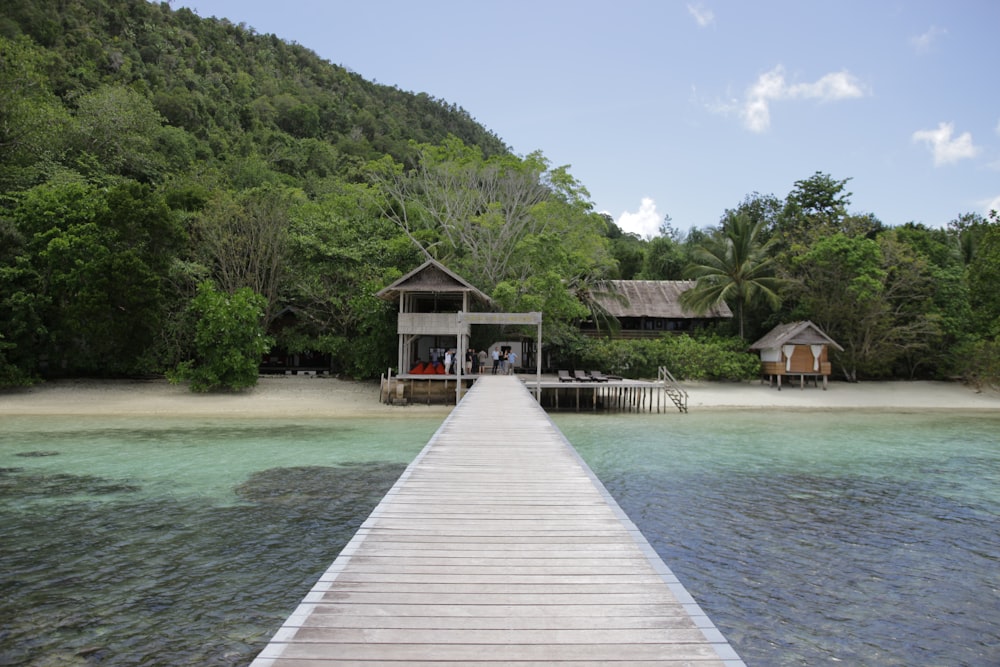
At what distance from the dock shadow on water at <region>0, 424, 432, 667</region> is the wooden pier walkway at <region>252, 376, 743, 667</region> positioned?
187 centimetres

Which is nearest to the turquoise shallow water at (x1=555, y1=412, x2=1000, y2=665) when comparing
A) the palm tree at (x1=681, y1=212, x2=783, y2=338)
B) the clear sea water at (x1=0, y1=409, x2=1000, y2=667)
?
the clear sea water at (x1=0, y1=409, x2=1000, y2=667)

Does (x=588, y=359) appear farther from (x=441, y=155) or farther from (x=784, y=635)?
(x=784, y=635)

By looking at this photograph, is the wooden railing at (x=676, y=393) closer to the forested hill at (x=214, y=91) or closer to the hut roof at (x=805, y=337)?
the hut roof at (x=805, y=337)

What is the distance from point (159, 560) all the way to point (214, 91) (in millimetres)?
62572

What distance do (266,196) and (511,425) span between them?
22.9 metres

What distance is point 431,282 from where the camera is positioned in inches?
928

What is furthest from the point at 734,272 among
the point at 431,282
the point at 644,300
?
the point at 431,282

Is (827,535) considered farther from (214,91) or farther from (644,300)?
(214,91)

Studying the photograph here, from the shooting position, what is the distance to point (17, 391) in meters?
24.0

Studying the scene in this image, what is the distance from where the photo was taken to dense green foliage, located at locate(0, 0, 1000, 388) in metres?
24.5

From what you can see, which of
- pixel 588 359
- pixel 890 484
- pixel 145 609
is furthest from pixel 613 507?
pixel 588 359

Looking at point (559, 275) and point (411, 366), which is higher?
point (559, 275)

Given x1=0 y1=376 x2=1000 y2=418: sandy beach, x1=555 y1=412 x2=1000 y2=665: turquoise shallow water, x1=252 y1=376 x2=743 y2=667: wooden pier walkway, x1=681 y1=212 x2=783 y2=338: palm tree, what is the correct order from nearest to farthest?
1. x1=252 y1=376 x2=743 y2=667: wooden pier walkway
2. x1=555 y1=412 x2=1000 y2=665: turquoise shallow water
3. x1=0 y1=376 x2=1000 y2=418: sandy beach
4. x1=681 y1=212 x2=783 y2=338: palm tree

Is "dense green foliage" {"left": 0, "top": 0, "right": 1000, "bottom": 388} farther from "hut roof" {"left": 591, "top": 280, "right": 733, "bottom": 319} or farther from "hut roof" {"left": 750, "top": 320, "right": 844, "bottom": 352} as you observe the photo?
"hut roof" {"left": 750, "top": 320, "right": 844, "bottom": 352}
